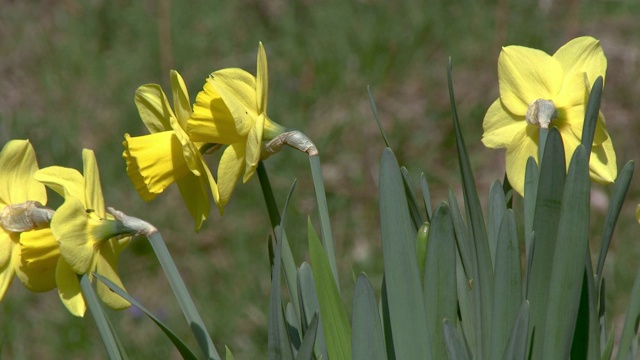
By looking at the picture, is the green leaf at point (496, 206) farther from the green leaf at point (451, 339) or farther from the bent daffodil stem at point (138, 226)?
the bent daffodil stem at point (138, 226)

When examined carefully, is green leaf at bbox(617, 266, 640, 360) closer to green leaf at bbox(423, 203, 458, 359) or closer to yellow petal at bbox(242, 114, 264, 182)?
green leaf at bbox(423, 203, 458, 359)

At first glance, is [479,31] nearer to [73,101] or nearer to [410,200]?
[73,101]

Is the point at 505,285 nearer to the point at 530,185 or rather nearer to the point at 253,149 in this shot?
the point at 530,185

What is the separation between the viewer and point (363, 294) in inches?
31.5

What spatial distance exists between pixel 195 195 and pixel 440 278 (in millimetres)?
296

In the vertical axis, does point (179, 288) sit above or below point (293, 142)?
below

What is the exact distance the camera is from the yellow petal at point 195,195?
3.13ft

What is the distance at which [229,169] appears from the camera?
0.90 m

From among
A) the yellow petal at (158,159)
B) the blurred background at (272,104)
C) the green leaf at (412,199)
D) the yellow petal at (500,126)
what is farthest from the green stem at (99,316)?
the blurred background at (272,104)

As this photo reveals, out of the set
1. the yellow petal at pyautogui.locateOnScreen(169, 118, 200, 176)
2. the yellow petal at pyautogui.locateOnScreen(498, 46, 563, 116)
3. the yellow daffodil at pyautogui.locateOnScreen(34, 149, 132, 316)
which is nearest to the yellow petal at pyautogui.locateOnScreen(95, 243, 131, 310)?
the yellow daffodil at pyautogui.locateOnScreen(34, 149, 132, 316)

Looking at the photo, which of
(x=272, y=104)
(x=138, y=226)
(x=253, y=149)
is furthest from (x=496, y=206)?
(x=272, y=104)

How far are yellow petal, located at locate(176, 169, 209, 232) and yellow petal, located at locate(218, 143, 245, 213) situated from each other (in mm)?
53

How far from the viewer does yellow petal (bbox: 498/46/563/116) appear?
970 millimetres

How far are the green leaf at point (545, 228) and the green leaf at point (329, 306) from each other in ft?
0.64
